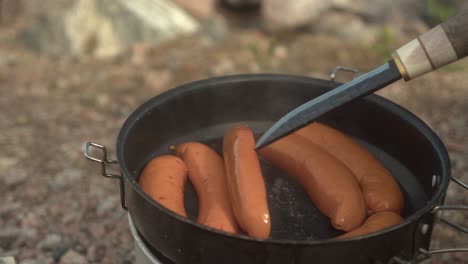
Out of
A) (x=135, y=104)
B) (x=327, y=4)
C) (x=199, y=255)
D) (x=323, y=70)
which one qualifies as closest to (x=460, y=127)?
(x=323, y=70)

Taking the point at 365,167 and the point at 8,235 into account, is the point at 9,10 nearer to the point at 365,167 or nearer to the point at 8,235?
the point at 8,235

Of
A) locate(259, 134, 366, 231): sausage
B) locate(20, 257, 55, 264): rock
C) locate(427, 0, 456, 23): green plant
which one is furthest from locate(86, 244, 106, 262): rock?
locate(427, 0, 456, 23): green plant

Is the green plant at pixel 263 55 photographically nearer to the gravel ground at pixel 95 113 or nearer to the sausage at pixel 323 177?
the gravel ground at pixel 95 113

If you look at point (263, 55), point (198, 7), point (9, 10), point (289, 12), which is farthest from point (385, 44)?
point (9, 10)

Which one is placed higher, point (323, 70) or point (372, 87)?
point (372, 87)

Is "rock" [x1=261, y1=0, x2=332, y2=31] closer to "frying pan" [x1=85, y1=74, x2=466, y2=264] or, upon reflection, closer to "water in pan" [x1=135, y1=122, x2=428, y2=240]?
"frying pan" [x1=85, y1=74, x2=466, y2=264]

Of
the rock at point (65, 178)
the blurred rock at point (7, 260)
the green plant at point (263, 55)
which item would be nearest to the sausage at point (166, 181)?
the blurred rock at point (7, 260)

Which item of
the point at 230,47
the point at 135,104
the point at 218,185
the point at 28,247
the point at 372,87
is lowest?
the point at 28,247

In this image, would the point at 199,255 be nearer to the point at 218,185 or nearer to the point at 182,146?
the point at 218,185
